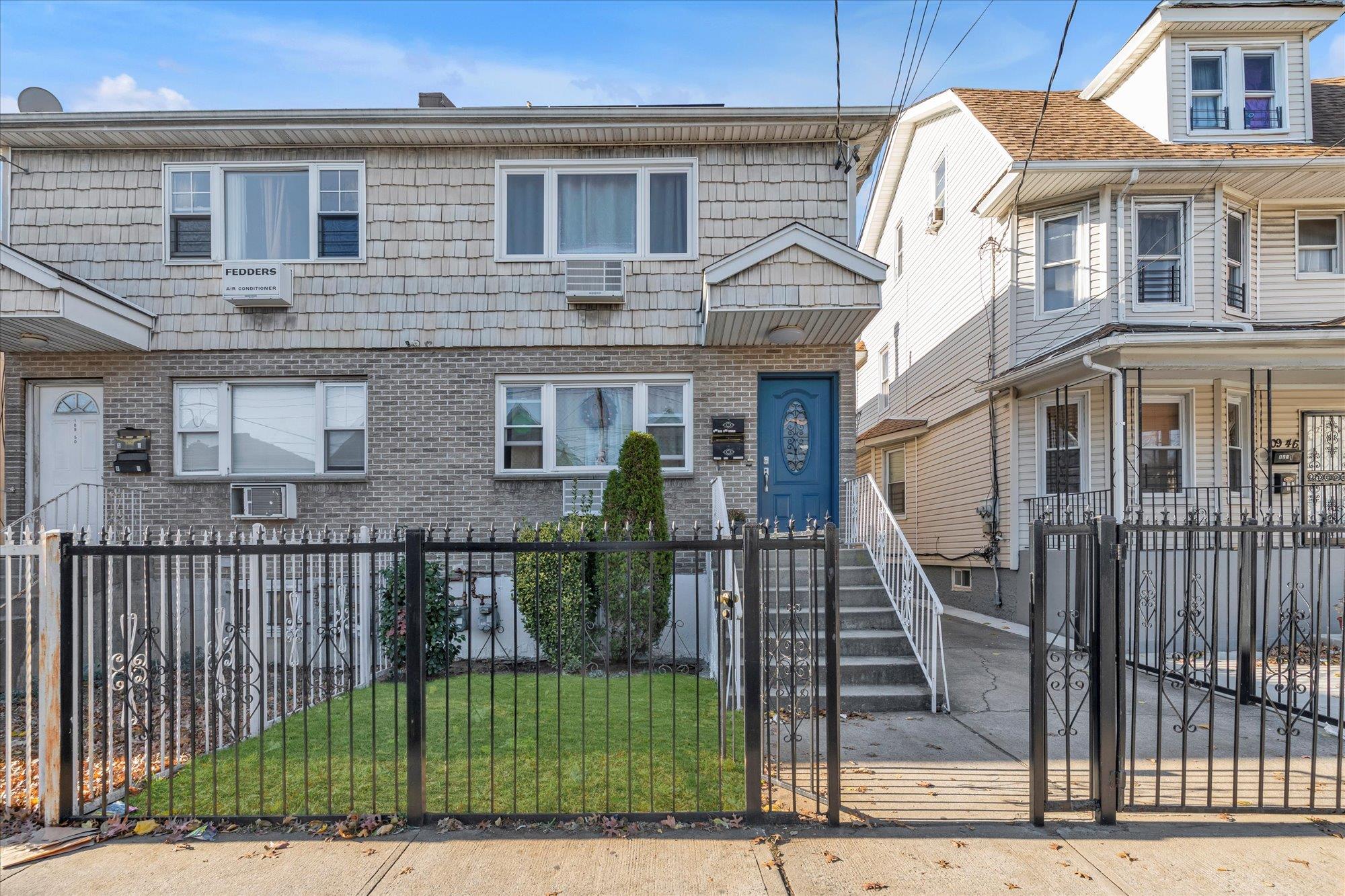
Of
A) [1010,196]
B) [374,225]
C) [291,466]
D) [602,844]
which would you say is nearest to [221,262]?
[374,225]

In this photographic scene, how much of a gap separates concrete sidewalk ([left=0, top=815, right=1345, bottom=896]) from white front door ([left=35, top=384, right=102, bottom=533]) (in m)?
7.68

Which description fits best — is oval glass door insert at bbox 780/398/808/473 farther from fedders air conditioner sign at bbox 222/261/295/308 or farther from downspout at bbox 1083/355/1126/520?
fedders air conditioner sign at bbox 222/261/295/308

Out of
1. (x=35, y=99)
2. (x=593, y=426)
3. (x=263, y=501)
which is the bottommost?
(x=263, y=501)

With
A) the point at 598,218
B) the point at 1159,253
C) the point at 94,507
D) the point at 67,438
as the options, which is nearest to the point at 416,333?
the point at 598,218

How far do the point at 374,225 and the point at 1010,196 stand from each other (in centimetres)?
928

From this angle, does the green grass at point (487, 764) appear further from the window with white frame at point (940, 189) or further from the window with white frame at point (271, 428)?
the window with white frame at point (940, 189)

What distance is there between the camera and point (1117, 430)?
11039 mm

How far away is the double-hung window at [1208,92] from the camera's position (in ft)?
42.7

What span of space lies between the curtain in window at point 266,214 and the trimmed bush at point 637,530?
524 cm

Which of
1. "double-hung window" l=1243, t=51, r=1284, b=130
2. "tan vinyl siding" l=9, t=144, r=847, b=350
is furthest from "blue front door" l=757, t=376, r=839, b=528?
"double-hung window" l=1243, t=51, r=1284, b=130

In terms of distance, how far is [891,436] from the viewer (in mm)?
18062

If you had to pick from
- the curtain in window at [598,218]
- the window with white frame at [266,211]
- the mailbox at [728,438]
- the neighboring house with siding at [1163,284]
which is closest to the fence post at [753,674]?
the mailbox at [728,438]

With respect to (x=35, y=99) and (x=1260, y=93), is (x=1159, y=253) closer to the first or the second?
(x=1260, y=93)

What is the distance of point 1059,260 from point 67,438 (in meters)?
14.2
